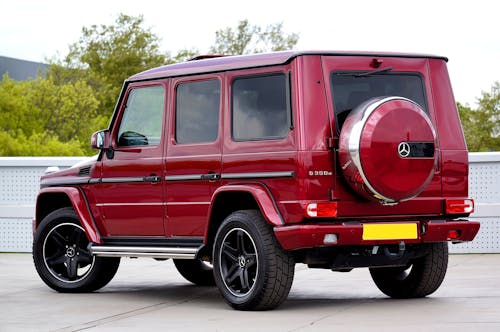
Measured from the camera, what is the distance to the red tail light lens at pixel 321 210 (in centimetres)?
919

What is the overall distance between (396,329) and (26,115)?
71.8 metres

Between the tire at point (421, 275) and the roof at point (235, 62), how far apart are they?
67.6 inches

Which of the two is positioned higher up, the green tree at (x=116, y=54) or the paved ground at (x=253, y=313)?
the green tree at (x=116, y=54)

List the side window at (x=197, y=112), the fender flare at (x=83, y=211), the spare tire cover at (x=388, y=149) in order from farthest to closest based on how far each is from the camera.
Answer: the fender flare at (x=83, y=211), the side window at (x=197, y=112), the spare tire cover at (x=388, y=149)

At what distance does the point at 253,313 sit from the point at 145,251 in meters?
1.74

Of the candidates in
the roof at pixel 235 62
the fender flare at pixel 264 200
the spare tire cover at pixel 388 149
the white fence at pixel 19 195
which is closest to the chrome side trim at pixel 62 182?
the roof at pixel 235 62

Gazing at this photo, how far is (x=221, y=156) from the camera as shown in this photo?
10.1 metres

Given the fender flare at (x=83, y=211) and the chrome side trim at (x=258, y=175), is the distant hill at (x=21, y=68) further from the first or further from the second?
the chrome side trim at (x=258, y=175)

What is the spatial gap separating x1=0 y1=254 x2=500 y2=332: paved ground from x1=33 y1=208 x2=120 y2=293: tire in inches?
6.7

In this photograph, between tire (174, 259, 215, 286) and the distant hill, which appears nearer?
tire (174, 259, 215, 286)

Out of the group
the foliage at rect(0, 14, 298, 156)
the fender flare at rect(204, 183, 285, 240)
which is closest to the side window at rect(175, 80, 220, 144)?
the fender flare at rect(204, 183, 285, 240)

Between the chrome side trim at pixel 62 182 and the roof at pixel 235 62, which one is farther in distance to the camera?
the chrome side trim at pixel 62 182

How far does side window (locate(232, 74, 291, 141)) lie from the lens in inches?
379

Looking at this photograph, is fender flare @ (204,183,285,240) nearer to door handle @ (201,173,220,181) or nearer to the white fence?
door handle @ (201,173,220,181)
